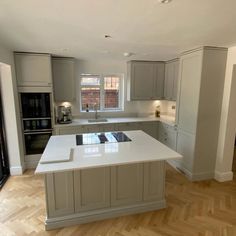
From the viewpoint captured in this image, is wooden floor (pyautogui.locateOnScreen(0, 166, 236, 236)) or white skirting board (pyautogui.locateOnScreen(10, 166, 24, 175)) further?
white skirting board (pyautogui.locateOnScreen(10, 166, 24, 175))

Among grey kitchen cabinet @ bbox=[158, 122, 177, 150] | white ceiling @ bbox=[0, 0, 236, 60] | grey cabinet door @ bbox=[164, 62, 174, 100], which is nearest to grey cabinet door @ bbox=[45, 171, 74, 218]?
white ceiling @ bbox=[0, 0, 236, 60]

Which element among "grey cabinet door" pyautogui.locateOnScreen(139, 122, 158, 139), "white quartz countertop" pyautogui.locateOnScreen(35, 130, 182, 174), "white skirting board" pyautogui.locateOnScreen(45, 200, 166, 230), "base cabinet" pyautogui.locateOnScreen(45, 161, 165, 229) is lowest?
"white skirting board" pyautogui.locateOnScreen(45, 200, 166, 230)

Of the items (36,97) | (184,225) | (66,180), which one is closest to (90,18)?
(66,180)

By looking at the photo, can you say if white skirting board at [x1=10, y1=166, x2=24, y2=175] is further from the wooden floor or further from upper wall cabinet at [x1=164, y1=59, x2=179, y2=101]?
upper wall cabinet at [x1=164, y1=59, x2=179, y2=101]

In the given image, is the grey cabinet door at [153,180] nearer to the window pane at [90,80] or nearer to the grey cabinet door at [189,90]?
the grey cabinet door at [189,90]

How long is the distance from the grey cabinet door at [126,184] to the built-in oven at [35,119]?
6.99 feet

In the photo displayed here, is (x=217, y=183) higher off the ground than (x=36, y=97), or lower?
lower

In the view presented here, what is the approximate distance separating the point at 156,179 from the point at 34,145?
2.71 m

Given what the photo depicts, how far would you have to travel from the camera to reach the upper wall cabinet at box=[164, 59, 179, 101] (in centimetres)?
410

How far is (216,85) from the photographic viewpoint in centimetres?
312

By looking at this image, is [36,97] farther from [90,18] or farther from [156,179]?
[156,179]

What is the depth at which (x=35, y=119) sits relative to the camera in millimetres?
3682

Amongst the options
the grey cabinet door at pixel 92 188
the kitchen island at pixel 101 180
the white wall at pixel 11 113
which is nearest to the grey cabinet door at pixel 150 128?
the kitchen island at pixel 101 180

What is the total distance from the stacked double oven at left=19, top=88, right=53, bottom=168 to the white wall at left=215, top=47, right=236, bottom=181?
11.1 ft
